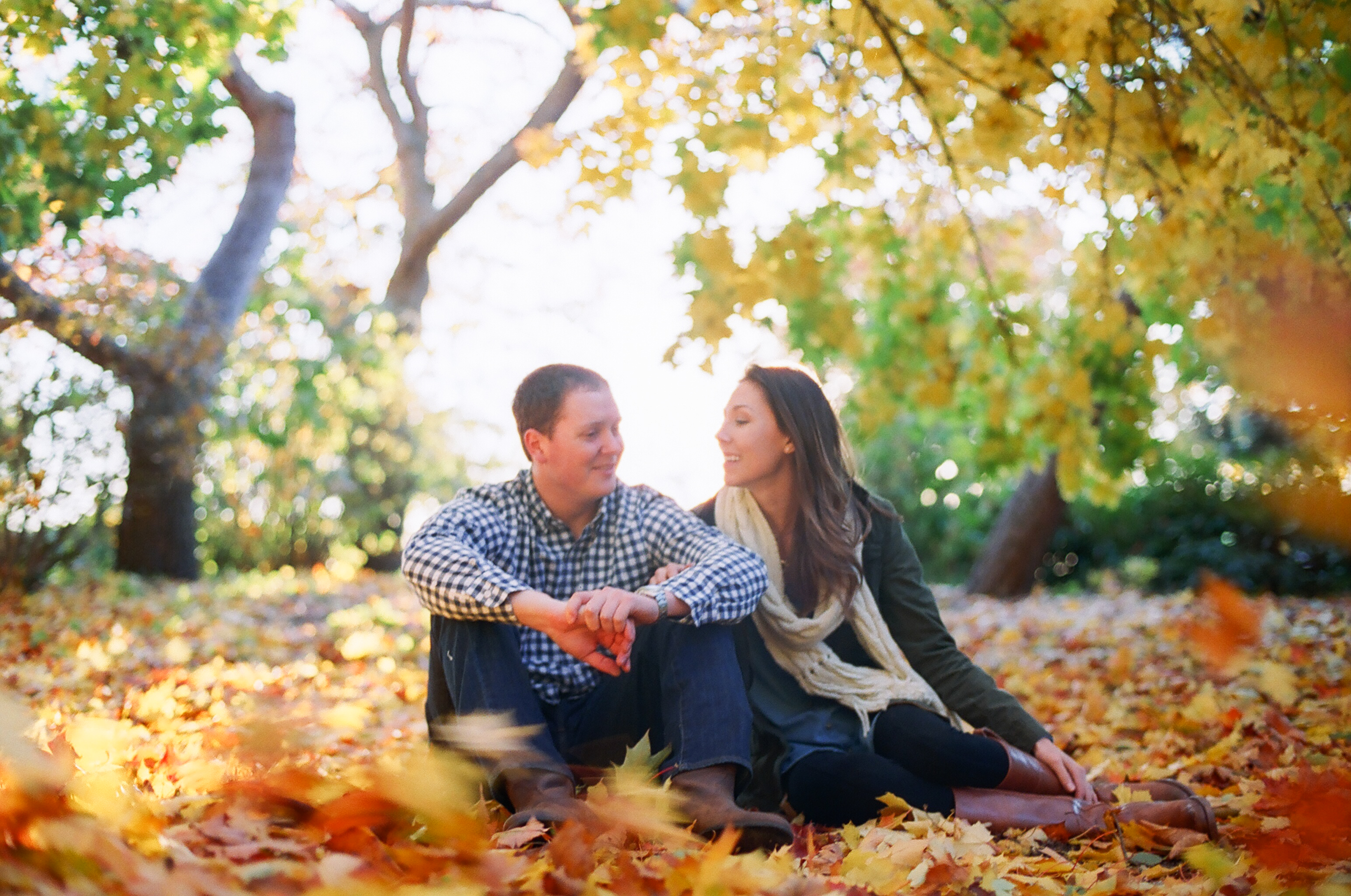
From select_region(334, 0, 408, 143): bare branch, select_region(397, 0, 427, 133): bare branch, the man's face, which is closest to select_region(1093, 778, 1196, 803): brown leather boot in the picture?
the man's face

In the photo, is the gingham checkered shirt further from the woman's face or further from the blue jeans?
the woman's face

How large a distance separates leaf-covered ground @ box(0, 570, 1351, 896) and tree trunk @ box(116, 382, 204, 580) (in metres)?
2.83

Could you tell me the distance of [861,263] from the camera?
12.3 meters

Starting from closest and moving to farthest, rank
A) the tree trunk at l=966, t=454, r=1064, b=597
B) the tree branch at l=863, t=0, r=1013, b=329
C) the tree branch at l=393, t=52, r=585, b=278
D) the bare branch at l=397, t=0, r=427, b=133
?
1. the tree branch at l=863, t=0, r=1013, b=329
2. the tree trunk at l=966, t=454, r=1064, b=597
3. the bare branch at l=397, t=0, r=427, b=133
4. the tree branch at l=393, t=52, r=585, b=278

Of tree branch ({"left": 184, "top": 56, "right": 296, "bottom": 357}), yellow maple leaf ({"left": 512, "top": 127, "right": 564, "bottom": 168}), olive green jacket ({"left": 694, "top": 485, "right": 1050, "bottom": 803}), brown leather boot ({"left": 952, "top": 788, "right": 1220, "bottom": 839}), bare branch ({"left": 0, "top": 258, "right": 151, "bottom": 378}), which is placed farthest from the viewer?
tree branch ({"left": 184, "top": 56, "right": 296, "bottom": 357})

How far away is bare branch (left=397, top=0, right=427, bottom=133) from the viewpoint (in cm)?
927

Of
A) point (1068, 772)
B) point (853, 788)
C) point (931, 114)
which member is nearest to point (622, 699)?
point (853, 788)

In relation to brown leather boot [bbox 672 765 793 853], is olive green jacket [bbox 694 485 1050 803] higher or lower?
higher

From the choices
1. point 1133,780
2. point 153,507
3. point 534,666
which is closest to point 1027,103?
point 1133,780

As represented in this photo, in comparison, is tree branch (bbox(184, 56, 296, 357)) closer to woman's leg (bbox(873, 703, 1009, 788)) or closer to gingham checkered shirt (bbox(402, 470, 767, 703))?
gingham checkered shirt (bbox(402, 470, 767, 703))

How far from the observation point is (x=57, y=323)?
665 centimetres

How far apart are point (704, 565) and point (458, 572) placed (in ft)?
1.81

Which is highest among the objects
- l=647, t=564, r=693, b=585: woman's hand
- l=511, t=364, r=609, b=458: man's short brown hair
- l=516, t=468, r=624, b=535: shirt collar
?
l=511, t=364, r=609, b=458: man's short brown hair

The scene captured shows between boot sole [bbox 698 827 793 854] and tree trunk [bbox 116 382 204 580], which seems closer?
boot sole [bbox 698 827 793 854]
